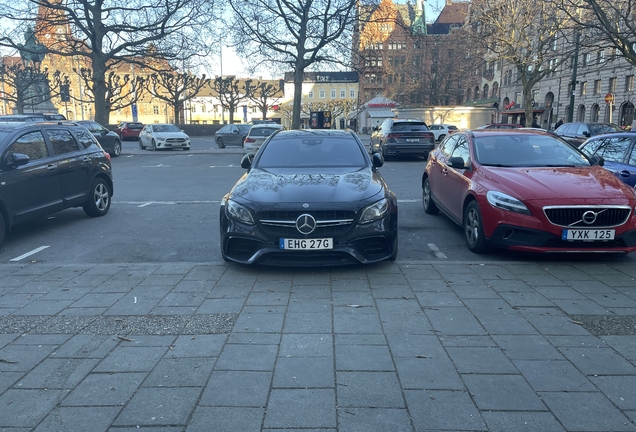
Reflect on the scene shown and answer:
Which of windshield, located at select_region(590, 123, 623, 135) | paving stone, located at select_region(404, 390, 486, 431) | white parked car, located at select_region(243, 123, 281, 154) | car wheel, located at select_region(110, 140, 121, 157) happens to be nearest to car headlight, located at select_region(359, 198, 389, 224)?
paving stone, located at select_region(404, 390, 486, 431)

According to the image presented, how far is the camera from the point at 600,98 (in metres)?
44.2

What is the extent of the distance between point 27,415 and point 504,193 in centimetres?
500

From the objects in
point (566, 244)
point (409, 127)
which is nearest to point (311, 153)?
point (566, 244)

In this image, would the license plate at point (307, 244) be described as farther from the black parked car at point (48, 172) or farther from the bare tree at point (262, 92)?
the bare tree at point (262, 92)

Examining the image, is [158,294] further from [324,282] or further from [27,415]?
[27,415]

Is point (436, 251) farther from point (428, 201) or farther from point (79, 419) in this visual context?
point (79, 419)

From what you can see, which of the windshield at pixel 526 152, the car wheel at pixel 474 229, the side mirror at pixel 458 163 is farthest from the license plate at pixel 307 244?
the windshield at pixel 526 152

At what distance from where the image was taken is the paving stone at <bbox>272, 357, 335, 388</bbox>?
10.1ft

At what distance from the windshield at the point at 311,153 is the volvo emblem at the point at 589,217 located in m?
2.59

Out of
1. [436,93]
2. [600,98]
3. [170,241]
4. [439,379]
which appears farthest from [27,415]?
[436,93]

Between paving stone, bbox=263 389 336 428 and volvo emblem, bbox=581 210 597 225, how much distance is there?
3813mm

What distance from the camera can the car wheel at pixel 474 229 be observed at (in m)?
5.97

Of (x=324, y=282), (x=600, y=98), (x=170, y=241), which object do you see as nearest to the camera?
(x=324, y=282)

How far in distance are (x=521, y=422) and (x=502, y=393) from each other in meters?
0.30
